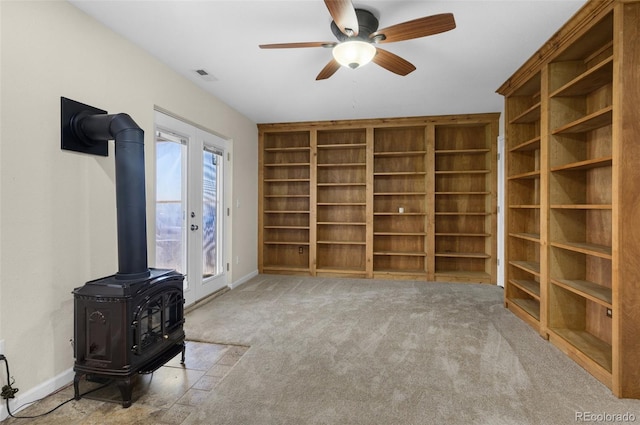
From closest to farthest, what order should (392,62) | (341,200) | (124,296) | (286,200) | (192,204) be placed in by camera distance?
(124,296) → (392,62) → (192,204) → (341,200) → (286,200)

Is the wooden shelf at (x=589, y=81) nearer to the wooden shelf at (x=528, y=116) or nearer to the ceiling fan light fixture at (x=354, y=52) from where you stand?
the wooden shelf at (x=528, y=116)

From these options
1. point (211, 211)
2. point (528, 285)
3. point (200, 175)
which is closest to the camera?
point (528, 285)

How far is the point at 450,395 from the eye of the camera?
200 centimetres

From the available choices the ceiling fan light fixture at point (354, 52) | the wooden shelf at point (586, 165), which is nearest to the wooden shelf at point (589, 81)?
the wooden shelf at point (586, 165)

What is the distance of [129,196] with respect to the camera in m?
2.07

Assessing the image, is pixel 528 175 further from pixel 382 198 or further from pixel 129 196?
pixel 129 196

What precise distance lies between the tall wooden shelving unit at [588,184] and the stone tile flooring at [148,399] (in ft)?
8.57

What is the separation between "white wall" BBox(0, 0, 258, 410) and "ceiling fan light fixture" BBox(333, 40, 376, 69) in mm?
1784

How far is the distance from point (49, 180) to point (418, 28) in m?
2.53

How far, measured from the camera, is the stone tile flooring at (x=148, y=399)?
1785mm

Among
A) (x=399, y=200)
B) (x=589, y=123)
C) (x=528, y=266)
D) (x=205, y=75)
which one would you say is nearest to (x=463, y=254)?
(x=399, y=200)

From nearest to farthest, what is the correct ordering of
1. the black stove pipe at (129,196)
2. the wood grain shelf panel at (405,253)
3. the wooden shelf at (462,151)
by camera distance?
the black stove pipe at (129,196) → the wooden shelf at (462,151) → the wood grain shelf panel at (405,253)

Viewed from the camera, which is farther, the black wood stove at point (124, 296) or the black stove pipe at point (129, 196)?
the black stove pipe at point (129, 196)

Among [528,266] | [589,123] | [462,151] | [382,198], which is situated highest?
[462,151]
